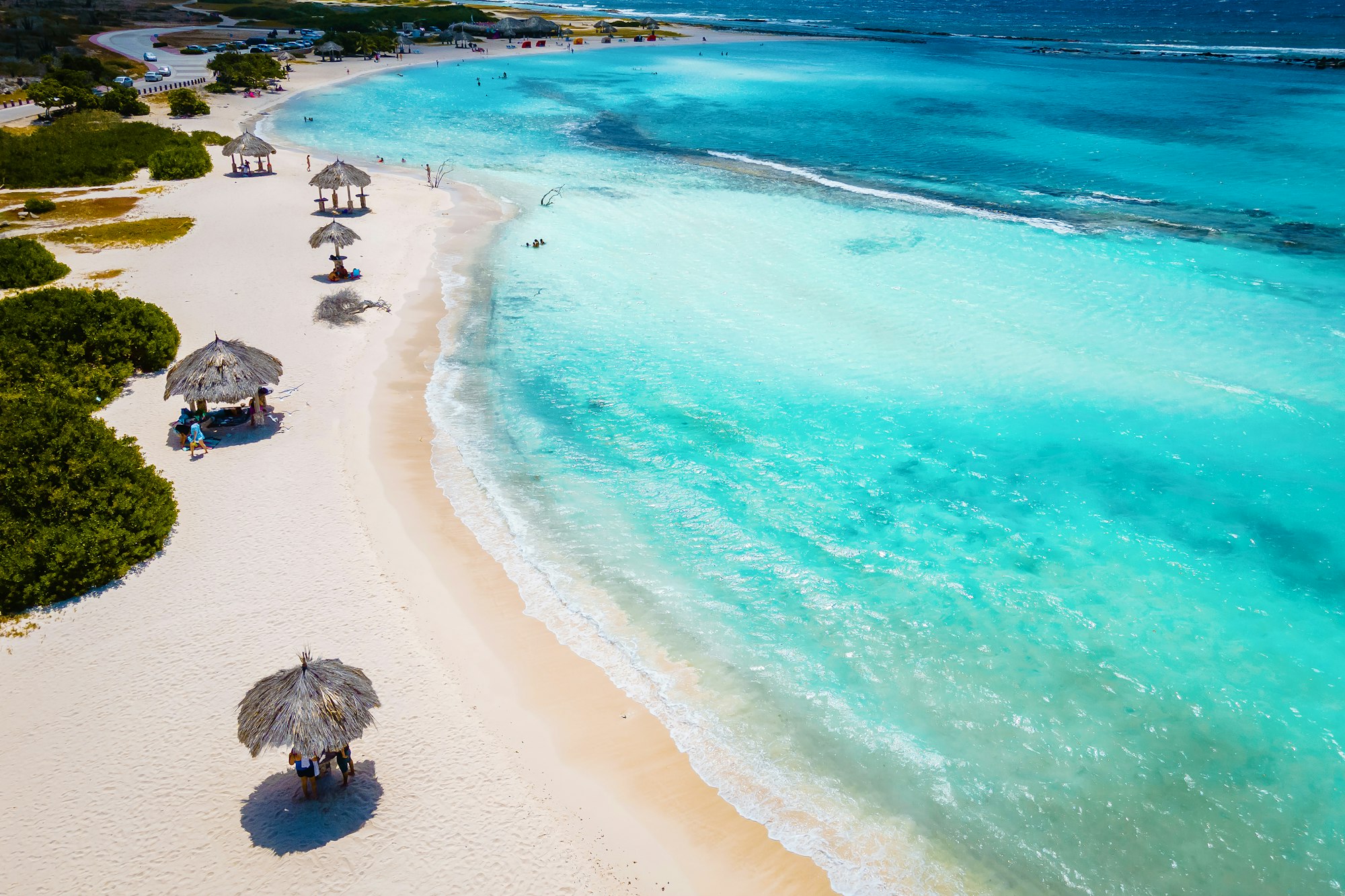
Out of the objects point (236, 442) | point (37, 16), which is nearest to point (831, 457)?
point (236, 442)

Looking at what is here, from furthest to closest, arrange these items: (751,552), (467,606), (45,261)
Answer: (45,261) < (751,552) < (467,606)

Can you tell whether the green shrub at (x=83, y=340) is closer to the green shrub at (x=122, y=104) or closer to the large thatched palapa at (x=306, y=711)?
the large thatched palapa at (x=306, y=711)

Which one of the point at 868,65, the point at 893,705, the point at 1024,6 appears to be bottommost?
the point at 893,705

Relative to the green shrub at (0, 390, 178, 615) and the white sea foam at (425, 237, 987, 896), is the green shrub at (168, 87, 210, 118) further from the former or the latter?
the white sea foam at (425, 237, 987, 896)

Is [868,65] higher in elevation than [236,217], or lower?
higher

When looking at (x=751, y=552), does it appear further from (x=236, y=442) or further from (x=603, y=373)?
(x=236, y=442)

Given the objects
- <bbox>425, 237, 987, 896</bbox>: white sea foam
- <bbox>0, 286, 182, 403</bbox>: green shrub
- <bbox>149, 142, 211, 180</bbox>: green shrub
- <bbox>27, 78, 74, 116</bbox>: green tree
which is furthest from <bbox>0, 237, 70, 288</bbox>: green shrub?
<bbox>27, 78, 74, 116</bbox>: green tree

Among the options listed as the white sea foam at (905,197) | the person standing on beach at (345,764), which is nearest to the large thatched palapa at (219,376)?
the person standing on beach at (345,764)
